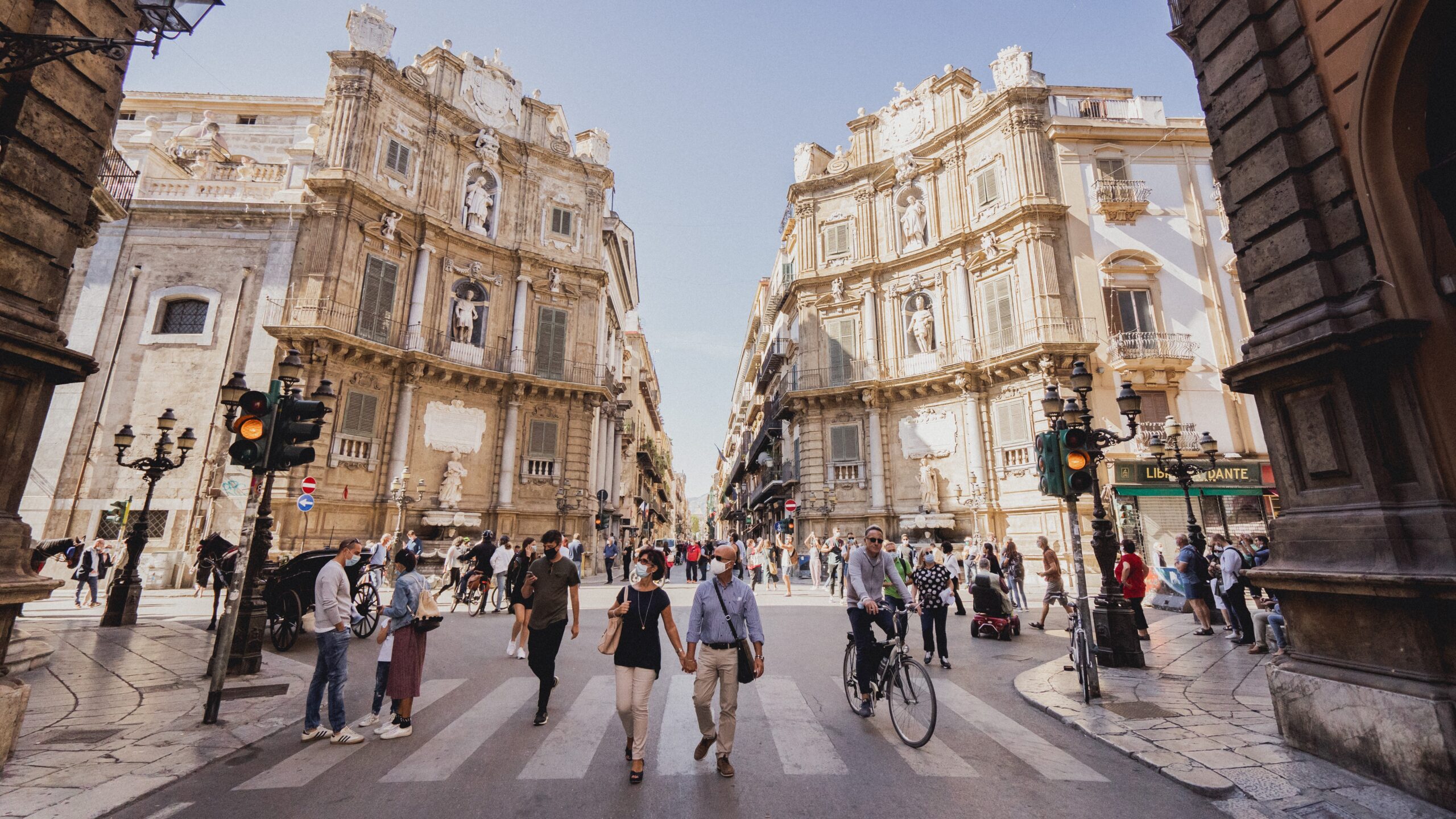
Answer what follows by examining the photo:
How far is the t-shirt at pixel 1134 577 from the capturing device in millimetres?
9383

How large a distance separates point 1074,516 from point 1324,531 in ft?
8.49

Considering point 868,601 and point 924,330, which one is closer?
point 868,601

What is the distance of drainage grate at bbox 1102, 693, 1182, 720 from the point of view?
18.7ft

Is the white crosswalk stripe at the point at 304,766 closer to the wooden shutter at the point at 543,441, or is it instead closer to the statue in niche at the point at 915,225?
the wooden shutter at the point at 543,441

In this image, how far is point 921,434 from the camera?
23406mm

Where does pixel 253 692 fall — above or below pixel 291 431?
below

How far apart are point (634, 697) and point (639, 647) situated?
36 centimetres

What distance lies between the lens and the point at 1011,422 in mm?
21172

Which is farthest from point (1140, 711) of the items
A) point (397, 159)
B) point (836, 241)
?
point (397, 159)

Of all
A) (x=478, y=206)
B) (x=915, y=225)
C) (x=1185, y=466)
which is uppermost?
(x=478, y=206)

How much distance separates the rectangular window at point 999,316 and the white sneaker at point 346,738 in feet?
70.4

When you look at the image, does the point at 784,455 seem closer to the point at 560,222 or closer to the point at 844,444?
the point at 844,444

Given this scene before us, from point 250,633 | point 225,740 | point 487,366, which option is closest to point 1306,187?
point 225,740

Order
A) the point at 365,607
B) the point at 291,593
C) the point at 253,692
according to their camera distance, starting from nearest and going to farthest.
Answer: the point at 253,692, the point at 291,593, the point at 365,607
